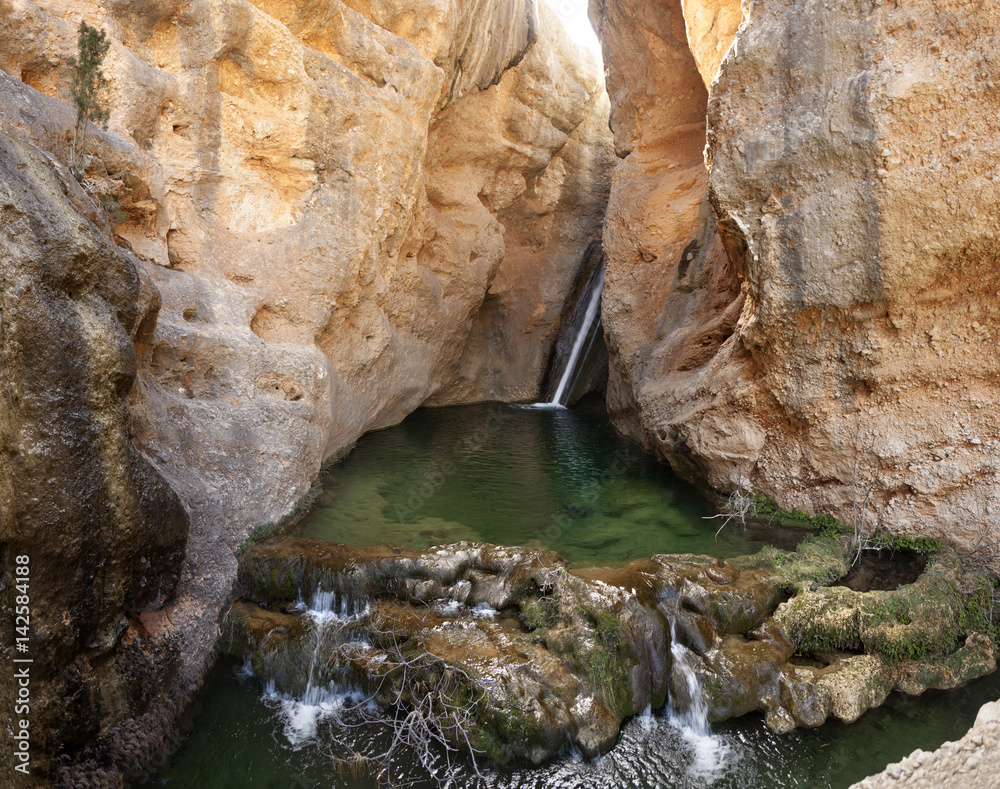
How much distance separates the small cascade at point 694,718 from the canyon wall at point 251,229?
147 inches

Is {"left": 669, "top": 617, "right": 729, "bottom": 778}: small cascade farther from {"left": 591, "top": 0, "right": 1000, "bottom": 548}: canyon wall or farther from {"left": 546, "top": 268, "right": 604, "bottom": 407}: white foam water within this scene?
{"left": 546, "top": 268, "right": 604, "bottom": 407}: white foam water

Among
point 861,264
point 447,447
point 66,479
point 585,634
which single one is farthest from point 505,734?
point 447,447

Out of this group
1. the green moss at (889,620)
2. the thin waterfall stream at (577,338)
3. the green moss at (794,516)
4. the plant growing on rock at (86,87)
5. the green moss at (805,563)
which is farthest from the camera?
the thin waterfall stream at (577,338)

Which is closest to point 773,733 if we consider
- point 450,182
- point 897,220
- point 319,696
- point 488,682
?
point 488,682

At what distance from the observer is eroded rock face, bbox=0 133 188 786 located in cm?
352

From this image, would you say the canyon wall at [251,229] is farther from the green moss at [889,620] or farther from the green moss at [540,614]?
the green moss at [889,620]

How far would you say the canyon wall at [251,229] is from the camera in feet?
17.6

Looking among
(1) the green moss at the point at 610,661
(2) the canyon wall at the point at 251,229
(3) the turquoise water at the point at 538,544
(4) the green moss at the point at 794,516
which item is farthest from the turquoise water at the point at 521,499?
(1) the green moss at the point at 610,661

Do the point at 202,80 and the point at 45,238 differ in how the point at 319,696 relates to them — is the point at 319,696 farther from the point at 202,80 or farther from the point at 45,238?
the point at 202,80

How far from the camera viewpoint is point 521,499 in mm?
8398

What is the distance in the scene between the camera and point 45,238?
12.4 feet

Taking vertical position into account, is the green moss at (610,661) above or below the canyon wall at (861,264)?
below

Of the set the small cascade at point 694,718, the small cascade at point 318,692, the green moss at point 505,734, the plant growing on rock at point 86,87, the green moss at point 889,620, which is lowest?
the small cascade at point 318,692

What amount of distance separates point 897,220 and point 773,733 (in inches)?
193
